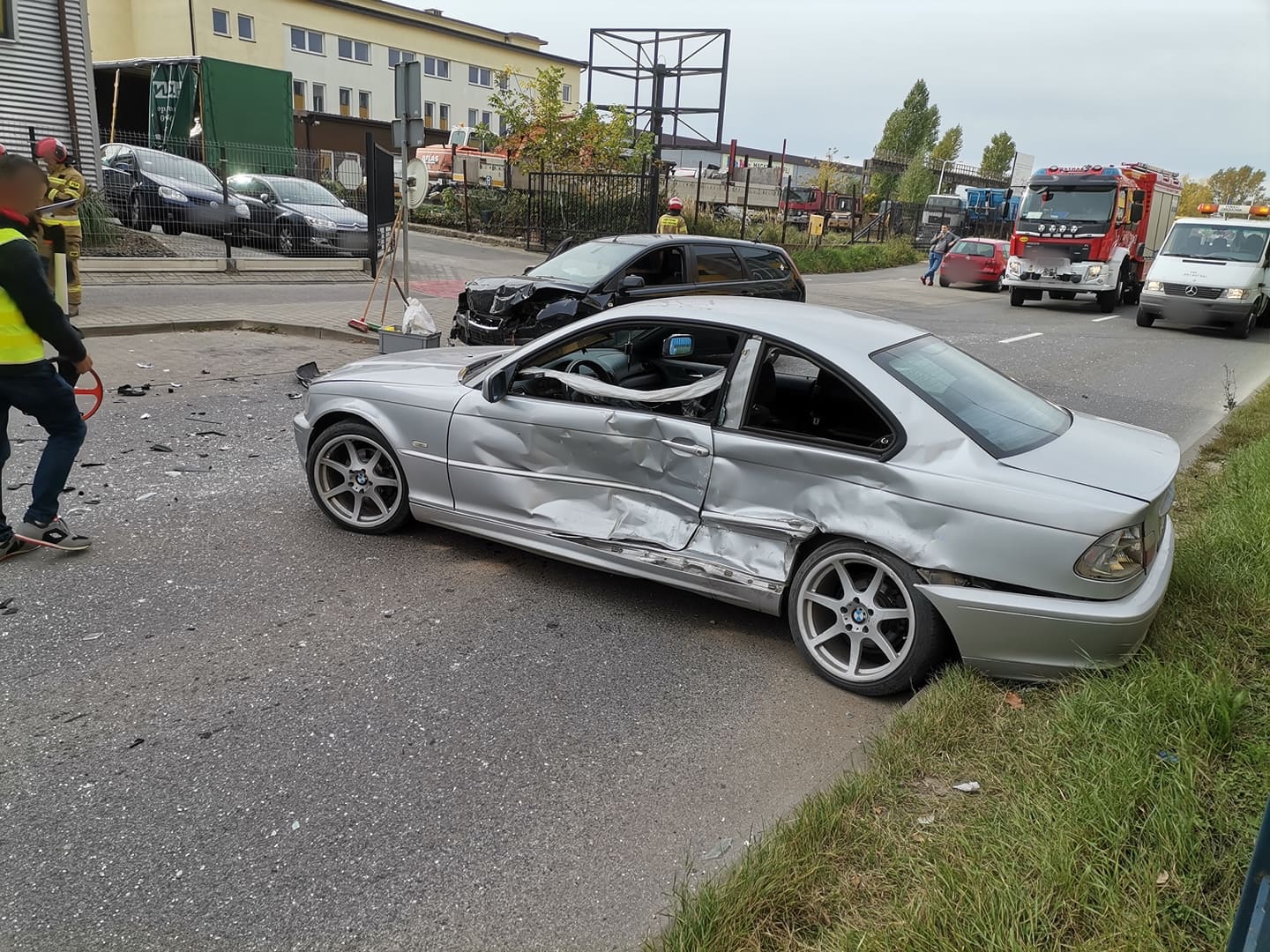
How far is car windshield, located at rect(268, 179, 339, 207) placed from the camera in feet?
60.1

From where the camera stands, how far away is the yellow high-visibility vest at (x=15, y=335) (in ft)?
14.1

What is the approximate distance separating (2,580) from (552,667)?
9.13ft

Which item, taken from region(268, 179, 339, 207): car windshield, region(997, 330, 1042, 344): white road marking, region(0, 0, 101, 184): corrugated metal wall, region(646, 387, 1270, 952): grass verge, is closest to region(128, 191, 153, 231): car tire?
region(0, 0, 101, 184): corrugated metal wall

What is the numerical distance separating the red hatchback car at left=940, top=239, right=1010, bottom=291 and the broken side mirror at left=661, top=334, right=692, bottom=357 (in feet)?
80.5

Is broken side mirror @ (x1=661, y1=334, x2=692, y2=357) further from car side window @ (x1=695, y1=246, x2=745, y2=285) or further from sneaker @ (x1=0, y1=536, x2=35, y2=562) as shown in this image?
car side window @ (x1=695, y1=246, x2=745, y2=285)

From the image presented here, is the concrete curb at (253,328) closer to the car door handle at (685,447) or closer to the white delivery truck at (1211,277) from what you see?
the car door handle at (685,447)

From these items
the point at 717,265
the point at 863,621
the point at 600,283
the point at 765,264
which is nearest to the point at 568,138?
the point at 765,264

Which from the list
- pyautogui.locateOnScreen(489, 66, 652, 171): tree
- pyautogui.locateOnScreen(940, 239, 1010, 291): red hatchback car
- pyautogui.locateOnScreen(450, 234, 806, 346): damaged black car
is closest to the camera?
pyautogui.locateOnScreen(450, 234, 806, 346): damaged black car

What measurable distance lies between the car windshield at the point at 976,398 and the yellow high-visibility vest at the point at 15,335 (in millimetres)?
3975

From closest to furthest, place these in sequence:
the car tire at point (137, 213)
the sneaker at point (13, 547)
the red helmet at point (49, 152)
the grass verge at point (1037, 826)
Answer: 1. the grass verge at point (1037, 826)
2. the sneaker at point (13, 547)
3. the red helmet at point (49, 152)
4. the car tire at point (137, 213)

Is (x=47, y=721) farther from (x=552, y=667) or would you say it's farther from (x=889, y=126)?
(x=889, y=126)

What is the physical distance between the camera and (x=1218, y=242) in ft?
58.4

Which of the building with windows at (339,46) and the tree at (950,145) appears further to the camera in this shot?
the tree at (950,145)

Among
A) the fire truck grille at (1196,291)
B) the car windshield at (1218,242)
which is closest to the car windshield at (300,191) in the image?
the fire truck grille at (1196,291)
